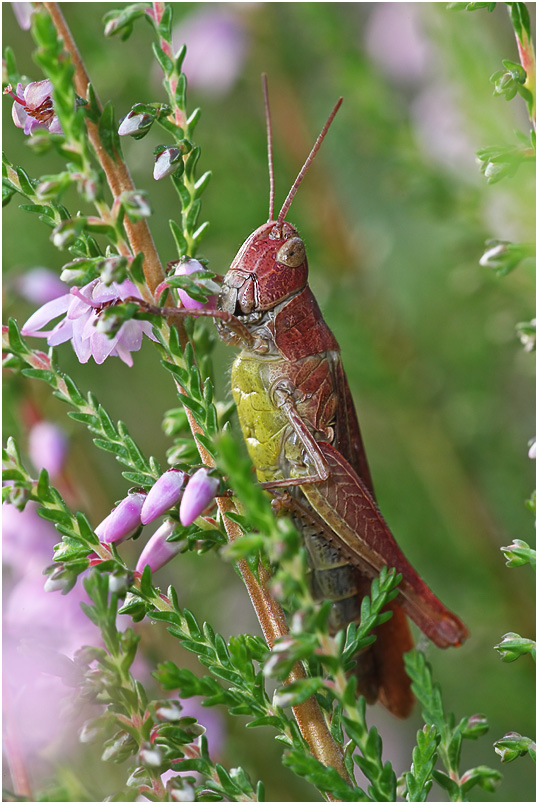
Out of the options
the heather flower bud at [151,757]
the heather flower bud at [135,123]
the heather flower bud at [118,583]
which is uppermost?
the heather flower bud at [135,123]

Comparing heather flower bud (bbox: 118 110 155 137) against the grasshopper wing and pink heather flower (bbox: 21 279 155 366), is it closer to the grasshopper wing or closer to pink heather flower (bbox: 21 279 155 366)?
pink heather flower (bbox: 21 279 155 366)

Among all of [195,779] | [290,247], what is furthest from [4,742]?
[290,247]

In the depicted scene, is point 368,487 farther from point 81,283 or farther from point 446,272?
point 446,272

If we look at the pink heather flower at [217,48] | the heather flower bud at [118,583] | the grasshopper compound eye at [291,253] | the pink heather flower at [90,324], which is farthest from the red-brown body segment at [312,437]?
the pink heather flower at [217,48]

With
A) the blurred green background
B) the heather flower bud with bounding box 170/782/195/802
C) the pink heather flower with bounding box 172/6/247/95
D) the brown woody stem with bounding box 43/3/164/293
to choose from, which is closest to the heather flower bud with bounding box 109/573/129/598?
the heather flower bud with bounding box 170/782/195/802

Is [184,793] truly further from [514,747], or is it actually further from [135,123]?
[135,123]

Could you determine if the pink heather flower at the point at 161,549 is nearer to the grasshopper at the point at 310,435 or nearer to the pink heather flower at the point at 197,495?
the pink heather flower at the point at 197,495

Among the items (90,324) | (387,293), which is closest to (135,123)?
(90,324)
